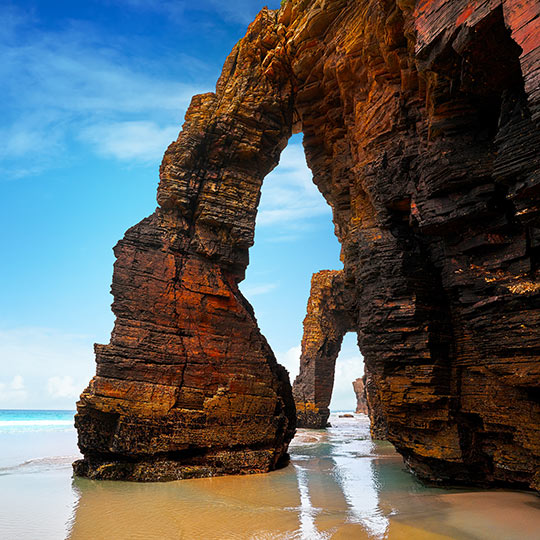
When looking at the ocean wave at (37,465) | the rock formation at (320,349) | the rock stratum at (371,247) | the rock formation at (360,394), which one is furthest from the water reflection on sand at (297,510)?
the rock formation at (360,394)

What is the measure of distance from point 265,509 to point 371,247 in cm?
785

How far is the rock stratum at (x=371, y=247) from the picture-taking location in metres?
8.38

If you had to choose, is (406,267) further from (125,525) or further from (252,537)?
(125,525)

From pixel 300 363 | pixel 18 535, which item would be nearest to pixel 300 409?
pixel 300 363

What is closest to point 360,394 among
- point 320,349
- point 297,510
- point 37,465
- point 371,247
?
point 320,349

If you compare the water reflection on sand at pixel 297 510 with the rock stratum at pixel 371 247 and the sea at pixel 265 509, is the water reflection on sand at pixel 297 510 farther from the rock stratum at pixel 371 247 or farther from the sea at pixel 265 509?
the rock stratum at pixel 371 247

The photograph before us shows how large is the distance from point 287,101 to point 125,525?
1636 cm

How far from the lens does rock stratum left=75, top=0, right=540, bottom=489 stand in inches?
330

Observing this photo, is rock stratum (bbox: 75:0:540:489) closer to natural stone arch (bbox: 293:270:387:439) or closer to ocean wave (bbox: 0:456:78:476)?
ocean wave (bbox: 0:456:78:476)

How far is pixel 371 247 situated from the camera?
39.5 ft

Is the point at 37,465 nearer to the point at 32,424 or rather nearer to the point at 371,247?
the point at 371,247

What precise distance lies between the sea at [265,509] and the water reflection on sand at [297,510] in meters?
0.02

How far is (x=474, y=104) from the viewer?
9.30m

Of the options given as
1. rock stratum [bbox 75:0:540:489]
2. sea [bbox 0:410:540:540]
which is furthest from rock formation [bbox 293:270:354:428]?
sea [bbox 0:410:540:540]
